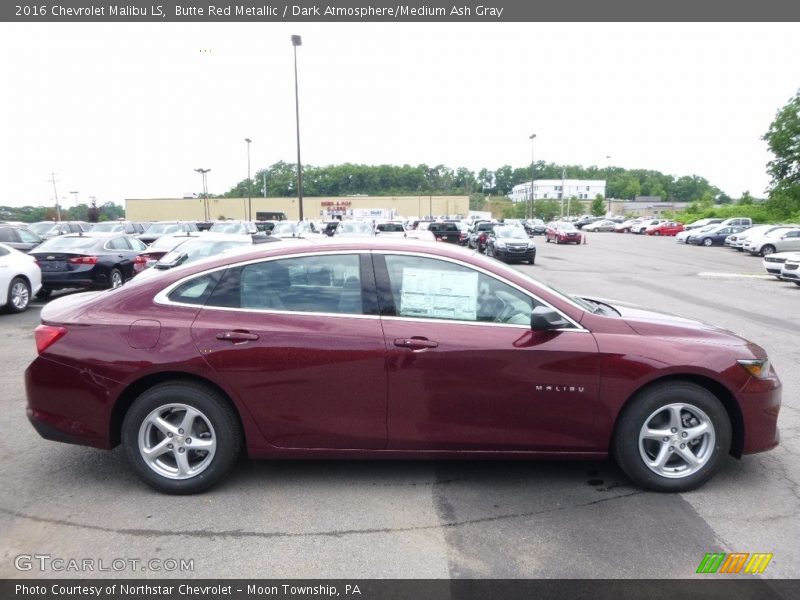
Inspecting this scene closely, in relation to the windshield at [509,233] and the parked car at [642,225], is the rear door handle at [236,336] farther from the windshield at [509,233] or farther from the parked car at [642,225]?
the parked car at [642,225]

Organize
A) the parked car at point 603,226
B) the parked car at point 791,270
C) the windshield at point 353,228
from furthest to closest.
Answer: the parked car at point 603,226, the windshield at point 353,228, the parked car at point 791,270

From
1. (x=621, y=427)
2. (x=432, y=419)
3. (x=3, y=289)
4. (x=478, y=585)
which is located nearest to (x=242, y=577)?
(x=478, y=585)

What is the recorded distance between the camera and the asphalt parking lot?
3125 mm

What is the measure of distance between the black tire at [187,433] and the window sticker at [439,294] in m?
1.37

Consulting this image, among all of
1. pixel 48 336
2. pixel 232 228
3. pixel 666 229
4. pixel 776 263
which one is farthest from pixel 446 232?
pixel 666 229

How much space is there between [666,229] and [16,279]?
186 ft

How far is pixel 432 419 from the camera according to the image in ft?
12.5

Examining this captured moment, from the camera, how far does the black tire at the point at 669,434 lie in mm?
3857

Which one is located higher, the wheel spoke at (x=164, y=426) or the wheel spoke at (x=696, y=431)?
the wheel spoke at (x=164, y=426)

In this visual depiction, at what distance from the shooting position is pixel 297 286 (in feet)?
13.1

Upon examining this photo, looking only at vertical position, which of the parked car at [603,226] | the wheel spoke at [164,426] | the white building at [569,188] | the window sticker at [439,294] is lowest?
the parked car at [603,226]

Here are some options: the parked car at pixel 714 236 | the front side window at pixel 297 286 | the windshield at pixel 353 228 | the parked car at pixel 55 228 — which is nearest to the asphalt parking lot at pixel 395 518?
the front side window at pixel 297 286

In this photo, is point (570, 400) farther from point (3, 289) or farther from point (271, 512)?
point (3, 289)

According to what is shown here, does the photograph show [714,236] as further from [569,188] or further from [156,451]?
[569,188]
